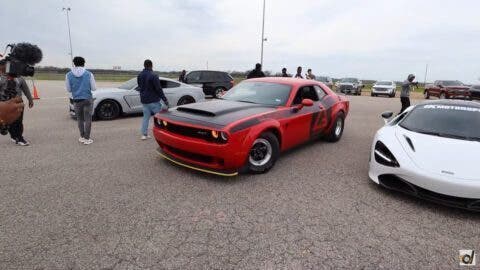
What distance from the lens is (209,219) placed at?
3.27m

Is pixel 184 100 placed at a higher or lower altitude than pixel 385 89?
lower

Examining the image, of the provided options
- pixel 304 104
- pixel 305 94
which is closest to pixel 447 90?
pixel 305 94

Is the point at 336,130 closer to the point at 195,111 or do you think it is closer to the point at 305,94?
the point at 305,94

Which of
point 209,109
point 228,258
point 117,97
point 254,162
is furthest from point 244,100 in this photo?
point 117,97

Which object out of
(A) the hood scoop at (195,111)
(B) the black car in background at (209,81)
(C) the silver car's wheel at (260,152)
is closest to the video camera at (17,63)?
(A) the hood scoop at (195,111)

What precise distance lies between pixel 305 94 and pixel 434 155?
258 centimetres

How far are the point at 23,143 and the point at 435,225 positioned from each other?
689 centimetres

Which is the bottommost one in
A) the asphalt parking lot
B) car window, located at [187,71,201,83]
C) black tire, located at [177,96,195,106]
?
the asphalt parking lot

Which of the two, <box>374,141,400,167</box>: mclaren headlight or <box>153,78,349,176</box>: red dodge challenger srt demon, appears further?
<box>153,78,349,176</box>: red dodge challenger srt demon

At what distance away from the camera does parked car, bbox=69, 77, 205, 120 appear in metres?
8.83

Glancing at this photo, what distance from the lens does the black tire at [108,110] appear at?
28.9 feet

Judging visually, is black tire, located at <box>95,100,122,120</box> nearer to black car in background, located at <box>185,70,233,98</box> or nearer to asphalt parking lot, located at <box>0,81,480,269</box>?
asphalt parking lot, located at <box>0,81,480,269</box>

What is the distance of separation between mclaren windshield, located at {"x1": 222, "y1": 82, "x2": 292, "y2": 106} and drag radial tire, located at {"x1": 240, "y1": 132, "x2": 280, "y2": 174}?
0.83m

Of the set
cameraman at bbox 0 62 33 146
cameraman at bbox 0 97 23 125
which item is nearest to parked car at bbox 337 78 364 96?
cameraman at bbox 0 62 33 146
